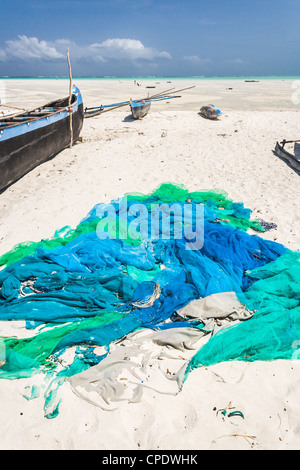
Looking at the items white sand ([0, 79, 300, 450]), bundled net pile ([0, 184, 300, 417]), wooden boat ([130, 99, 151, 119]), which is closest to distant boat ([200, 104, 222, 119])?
white sand ([0, 79, 300, 450])

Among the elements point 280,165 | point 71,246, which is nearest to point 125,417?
point 71,246

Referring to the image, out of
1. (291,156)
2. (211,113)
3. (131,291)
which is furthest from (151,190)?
(211,113)

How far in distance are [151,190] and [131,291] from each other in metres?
4.08

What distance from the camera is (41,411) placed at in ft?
8.72

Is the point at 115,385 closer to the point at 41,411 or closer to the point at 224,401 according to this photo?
the point at 41,411

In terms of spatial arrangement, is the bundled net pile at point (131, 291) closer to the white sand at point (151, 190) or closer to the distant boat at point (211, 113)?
the white sand at point (151, 190)

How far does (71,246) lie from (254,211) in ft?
13.9

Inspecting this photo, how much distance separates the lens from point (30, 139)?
8.35 metres

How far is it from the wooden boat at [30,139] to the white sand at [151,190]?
14.6 inches

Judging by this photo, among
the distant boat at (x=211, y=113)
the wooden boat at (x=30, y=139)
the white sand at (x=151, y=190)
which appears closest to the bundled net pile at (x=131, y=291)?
the white sand at (x=151, y=190)

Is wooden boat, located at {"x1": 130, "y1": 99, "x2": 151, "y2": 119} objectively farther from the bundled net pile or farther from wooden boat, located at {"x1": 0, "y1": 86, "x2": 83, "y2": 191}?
the bundled net pile

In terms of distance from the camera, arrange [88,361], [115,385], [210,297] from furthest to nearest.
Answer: [210,297]
[88,361]
[115,385]

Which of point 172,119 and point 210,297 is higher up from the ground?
point 172,119

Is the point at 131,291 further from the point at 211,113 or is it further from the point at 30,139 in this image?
the point at 211,113
